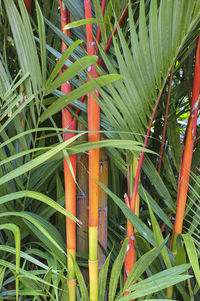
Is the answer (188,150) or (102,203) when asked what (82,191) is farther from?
(188,150)

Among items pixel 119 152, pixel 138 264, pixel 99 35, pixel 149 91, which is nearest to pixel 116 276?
pixel 138 264

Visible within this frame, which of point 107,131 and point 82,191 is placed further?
point 82,191

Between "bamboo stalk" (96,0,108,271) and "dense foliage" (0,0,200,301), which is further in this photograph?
"bamboo stalk" (96,0,108,271)

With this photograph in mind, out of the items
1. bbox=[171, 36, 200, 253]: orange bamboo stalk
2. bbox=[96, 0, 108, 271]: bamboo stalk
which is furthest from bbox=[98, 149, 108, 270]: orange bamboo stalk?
bbox=[171, 36, 200, 253]: orange bamboo stalk

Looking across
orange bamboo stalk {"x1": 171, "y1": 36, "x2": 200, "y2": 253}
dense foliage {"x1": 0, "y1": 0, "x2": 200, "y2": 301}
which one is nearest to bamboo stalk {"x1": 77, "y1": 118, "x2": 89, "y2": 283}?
dense foliage {"x1": 0, "y1": 0, "x2": 200, "y2": 301}

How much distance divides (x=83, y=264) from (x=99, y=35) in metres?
0.44

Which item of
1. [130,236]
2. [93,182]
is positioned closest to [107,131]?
[93,182]

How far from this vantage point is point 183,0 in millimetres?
509

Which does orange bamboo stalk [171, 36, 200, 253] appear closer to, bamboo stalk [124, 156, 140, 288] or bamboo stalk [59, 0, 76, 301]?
bamboo stalk [124, 156, 140, 288]

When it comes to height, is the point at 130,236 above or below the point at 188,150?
below

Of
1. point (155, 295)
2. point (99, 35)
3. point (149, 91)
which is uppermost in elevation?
point (99, 35)

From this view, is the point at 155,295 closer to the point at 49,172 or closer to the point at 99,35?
the point at 49,172

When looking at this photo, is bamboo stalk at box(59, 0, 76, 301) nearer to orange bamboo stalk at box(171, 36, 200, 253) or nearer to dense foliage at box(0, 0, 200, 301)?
dense foliage at box(0, 0, 200, 301)

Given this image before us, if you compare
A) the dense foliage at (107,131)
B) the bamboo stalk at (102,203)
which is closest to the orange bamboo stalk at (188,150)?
the dense foliage at (107,131)
